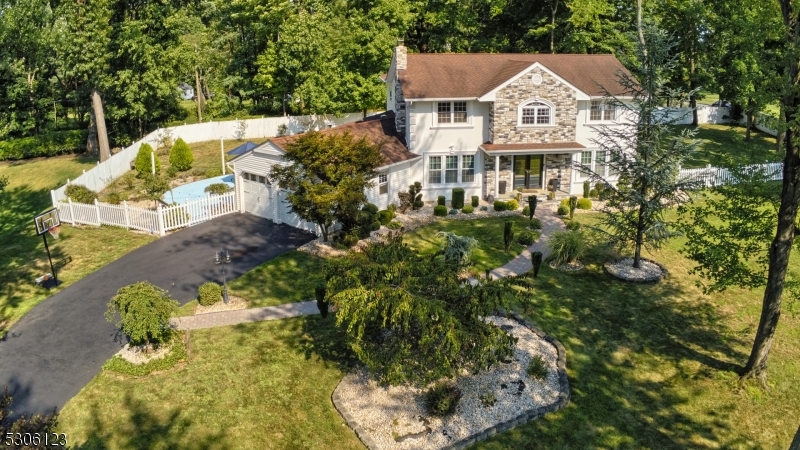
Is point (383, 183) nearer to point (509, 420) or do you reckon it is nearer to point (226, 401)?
point (226, 401)

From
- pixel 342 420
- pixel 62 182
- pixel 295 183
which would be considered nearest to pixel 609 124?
pixel 295 183

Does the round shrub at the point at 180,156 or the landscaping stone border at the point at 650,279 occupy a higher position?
the round shrub at the point at 180,156

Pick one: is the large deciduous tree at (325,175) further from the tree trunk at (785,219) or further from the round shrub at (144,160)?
the round shrub at (144,160)

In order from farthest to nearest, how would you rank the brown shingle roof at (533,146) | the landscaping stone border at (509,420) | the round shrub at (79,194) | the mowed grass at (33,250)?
the brown shingle roof at (533,146), the round shrub at (79,194), the mowed grass at (33,250), the landscaping stone border at (509,420)

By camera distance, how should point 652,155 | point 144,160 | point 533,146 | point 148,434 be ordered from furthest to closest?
1. point 144,160
2. point 533,146
3. point 652,155
4. point 148,434

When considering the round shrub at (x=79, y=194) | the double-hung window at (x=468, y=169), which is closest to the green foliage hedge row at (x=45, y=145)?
the round shrub at (x=79, y=194)

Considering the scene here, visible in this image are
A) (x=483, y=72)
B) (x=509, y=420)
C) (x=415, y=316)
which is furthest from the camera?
(x=483, y=72)

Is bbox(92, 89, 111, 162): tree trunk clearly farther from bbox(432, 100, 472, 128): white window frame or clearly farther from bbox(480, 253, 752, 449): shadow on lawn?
bbox(480, 253, 752, 449): shadow on lawn

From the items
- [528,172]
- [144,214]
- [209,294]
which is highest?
[528,172]

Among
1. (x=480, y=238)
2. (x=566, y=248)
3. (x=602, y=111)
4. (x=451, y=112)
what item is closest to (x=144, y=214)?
(x=480, y=238)
